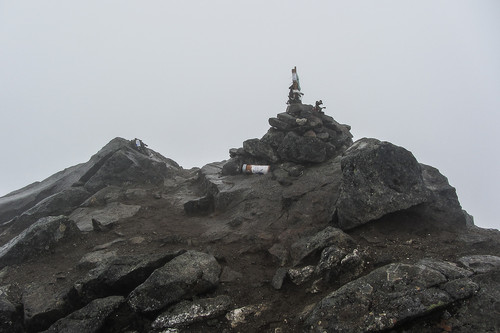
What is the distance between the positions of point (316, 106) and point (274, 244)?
47.5ft

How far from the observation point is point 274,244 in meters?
15.0

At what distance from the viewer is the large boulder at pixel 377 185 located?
14195mm

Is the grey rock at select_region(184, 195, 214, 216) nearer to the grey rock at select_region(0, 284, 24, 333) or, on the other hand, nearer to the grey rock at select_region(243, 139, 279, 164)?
the grey rock at select_region(243, 139, 279, 164)

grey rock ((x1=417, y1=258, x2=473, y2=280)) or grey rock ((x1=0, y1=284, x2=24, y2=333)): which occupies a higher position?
grey rock ((x1=417, y1=258, x2=473, y2=280))

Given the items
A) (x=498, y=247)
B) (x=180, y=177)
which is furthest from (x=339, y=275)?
(x=180, y=177)

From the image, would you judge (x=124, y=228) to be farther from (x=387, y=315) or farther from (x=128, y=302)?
(x=387, y=315)

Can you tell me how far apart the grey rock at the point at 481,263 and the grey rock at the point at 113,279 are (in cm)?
1128

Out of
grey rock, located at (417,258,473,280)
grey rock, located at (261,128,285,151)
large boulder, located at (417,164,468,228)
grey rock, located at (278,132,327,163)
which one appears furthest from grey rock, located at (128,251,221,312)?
grey rock, located at (261,128,285,151)

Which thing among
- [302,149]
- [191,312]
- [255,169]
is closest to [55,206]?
[255,169]

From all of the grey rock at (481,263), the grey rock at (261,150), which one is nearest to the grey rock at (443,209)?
the grey rock at (481,263)

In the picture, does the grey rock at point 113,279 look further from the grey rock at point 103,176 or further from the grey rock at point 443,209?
the grey rock at point 103,176

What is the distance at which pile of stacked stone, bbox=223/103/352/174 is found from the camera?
22234mm

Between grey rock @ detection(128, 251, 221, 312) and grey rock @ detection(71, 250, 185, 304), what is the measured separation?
80 centimetres

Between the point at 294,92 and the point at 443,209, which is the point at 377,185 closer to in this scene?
the point at 443,209
